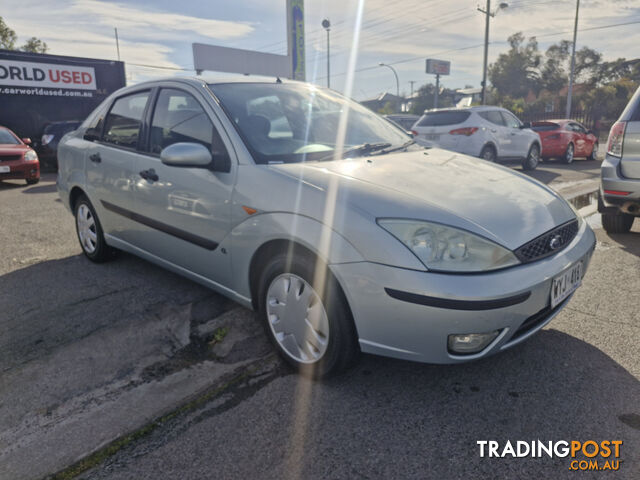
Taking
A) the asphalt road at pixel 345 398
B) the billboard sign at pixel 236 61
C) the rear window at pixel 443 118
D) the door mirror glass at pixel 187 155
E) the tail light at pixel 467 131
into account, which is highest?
the billboard sign at pixel 236 61

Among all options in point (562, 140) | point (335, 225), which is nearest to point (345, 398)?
point (335, 225)

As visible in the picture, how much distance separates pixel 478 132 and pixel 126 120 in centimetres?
818

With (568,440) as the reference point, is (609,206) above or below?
above

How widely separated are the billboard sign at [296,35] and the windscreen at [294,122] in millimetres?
20140

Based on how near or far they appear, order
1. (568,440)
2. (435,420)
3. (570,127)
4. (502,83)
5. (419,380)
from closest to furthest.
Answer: (568,440) < (435,420) < (419,380) < (570,127) < (502,83)

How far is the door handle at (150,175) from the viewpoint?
10.7 feet

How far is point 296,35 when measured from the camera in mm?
22859

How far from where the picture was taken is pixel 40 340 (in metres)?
2.99

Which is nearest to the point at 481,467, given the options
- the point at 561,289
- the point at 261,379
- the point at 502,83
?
the point at 561,289

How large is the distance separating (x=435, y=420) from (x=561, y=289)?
87 centimetres

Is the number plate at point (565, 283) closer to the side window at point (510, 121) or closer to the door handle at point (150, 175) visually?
the door handle at point (150, 175)

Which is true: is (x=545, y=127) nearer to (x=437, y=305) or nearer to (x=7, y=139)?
(x=437, y=305)

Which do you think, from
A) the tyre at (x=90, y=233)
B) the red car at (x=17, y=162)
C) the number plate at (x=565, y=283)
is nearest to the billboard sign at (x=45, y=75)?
the red car at (x=17, y=162)

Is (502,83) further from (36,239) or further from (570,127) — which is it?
(36,239)
